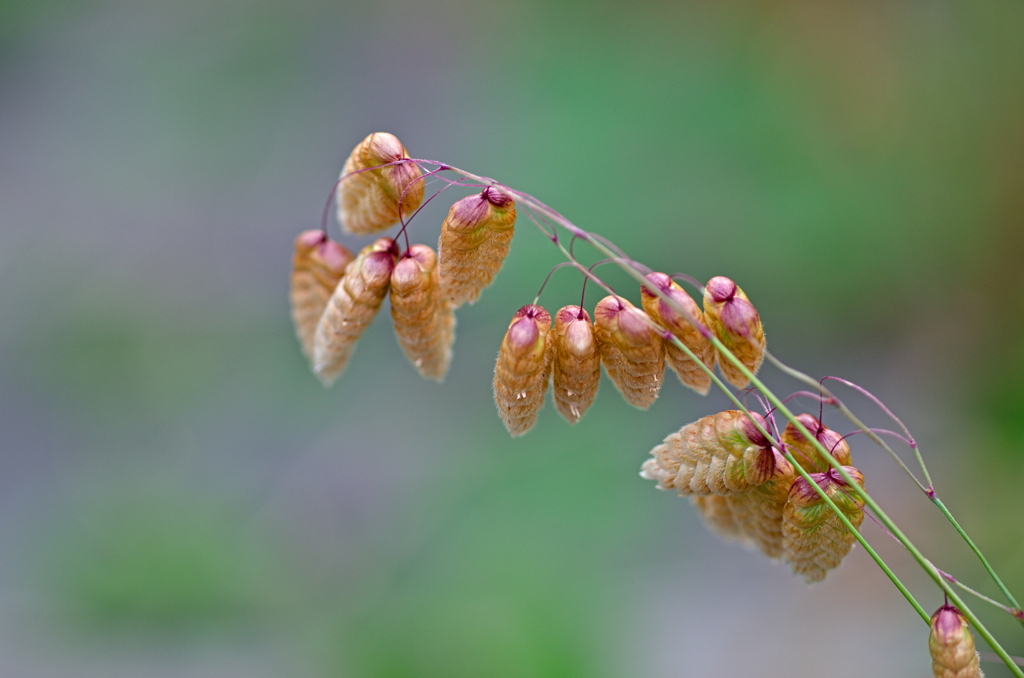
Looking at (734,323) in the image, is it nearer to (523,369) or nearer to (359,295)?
(523,369)

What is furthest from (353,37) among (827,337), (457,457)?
(827,337)

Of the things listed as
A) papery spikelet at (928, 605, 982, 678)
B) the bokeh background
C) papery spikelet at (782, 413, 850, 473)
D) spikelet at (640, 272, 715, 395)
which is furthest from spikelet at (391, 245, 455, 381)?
the bokeh background

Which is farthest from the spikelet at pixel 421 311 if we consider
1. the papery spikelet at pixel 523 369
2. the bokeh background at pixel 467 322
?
the bokeh background at pixel 467 322

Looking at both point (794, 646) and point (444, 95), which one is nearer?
point (794, 646)

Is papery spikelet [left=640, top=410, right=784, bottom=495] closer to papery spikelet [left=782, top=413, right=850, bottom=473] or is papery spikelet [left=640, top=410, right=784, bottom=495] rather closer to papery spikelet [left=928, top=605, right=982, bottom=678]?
papery spikelet [left=782, top=413, right=850, bottom=473]

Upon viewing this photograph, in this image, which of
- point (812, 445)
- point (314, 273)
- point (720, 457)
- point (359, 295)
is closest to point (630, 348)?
point (720, 457)

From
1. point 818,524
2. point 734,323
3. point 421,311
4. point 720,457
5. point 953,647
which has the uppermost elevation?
point 421,311

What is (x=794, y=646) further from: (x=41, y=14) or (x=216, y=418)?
(x=41, y=14)
